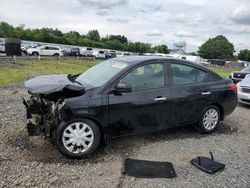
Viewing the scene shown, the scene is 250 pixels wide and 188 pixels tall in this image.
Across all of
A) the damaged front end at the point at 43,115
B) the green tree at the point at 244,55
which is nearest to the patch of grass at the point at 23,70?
the damaged front end at the point at 43,115

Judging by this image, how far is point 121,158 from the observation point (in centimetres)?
427

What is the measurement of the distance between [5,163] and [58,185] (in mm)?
1006

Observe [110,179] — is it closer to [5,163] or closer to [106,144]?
[106,144]

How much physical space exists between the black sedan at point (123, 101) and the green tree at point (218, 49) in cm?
10554

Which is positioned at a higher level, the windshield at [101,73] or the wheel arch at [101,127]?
the windshield at [101,73]

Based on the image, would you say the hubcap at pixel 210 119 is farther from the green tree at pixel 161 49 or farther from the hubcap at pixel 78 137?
the green tree at pixel 161 49

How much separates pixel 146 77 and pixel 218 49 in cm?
10716

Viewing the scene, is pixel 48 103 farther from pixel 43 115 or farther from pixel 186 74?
pixel 186 74

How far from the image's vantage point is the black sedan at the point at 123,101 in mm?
4066

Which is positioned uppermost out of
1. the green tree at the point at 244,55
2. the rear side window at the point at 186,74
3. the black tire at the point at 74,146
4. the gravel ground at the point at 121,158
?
the green tree at the point at 244,55

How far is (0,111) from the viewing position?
639 cm

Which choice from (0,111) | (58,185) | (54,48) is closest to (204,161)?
(58,185)

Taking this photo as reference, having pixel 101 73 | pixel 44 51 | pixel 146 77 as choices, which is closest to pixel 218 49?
pixel 44 51

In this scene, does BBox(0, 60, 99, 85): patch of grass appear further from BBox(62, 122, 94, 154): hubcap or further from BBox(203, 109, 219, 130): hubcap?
BBox(203, 109, 219, 130): hubcap
